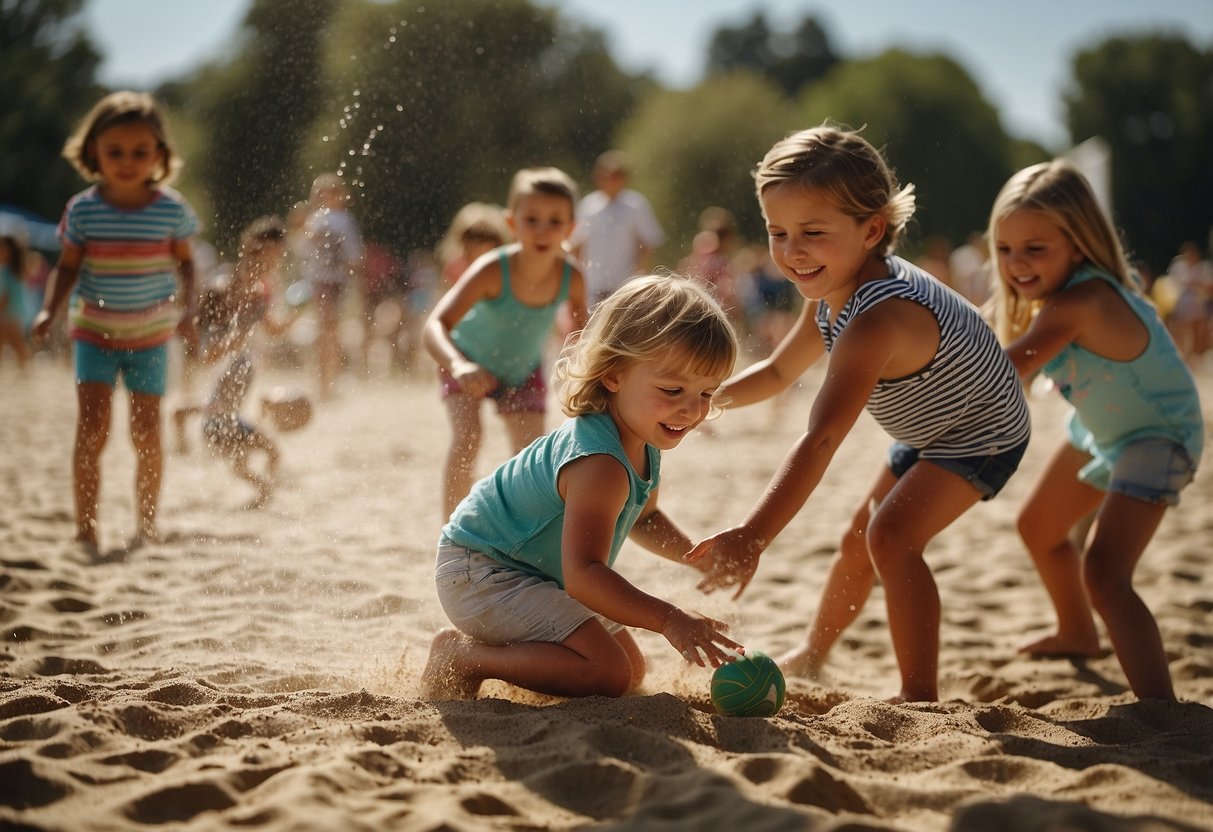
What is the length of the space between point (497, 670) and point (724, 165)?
33.2m

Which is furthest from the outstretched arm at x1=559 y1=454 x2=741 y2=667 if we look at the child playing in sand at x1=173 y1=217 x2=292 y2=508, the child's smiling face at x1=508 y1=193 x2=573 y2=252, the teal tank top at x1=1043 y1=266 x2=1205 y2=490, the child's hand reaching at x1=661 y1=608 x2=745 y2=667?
the child playing in sand at x1=173 y1=217 x2=292 y2=508

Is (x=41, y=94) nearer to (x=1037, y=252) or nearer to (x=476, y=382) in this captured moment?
(x=476, y=382)

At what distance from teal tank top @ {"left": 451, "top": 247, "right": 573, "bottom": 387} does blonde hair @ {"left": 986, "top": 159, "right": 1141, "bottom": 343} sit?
189cm

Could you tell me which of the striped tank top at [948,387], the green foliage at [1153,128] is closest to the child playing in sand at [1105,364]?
the striped tank top at [948,387]

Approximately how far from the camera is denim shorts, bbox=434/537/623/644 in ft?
9.74

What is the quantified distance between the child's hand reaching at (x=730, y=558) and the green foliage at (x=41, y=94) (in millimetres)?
34942

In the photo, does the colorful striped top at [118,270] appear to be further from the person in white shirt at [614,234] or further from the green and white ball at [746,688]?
the person in white shirt at [614,234]

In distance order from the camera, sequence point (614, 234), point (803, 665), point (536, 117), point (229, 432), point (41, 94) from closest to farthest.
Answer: point (803, 665) < point (229, 432) < point (614, 234) < point (536, 117) < point (41, 94)

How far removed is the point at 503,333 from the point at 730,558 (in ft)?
7.32

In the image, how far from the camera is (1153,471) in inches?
137

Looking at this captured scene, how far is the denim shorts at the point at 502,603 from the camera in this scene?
9.74 feet

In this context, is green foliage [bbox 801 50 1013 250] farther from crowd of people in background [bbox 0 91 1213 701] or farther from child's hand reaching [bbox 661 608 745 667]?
child's hand reaching [bbox 661 608 745 667]

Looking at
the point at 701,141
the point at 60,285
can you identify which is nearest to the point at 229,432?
the point at 60,285

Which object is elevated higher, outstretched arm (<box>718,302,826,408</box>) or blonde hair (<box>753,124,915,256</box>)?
blonde hair (<box>753,124,915,256</box>)
